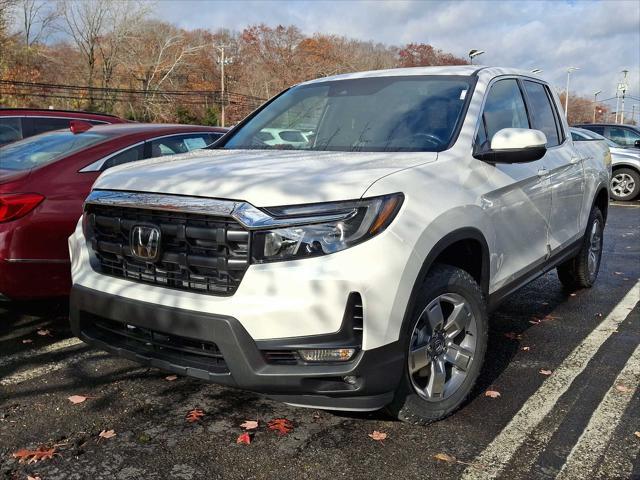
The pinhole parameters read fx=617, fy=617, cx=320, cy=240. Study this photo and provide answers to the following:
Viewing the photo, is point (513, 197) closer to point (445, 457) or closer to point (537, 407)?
point (537, 407)

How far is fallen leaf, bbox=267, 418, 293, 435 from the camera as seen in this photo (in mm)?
3082

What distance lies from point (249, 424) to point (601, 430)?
1.78 m

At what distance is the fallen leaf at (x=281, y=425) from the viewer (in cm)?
308

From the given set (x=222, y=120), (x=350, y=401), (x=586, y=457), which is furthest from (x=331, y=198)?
(x=222, y=120)

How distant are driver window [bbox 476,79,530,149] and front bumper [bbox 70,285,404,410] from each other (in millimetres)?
1602

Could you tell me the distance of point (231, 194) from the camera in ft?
8.72

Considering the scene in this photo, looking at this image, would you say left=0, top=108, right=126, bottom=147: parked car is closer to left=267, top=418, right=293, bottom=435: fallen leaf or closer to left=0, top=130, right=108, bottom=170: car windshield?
left=0, top=130, right=108, bottom=170: car windshield

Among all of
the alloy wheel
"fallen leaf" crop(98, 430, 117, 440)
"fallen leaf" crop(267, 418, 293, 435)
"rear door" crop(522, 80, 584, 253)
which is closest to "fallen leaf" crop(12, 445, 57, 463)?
"fallen leaf" crop(98, 430, 117, 440)

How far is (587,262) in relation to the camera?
579cm

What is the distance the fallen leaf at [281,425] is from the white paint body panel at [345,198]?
0.78 meters

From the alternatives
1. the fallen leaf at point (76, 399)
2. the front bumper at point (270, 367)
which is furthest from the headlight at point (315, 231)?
the fallen leaf at point (76, 399)

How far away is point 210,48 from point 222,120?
14277 millimetres

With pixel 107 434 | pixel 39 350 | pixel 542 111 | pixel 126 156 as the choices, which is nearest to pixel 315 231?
pixel 107 434

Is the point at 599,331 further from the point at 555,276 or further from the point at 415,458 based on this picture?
the point at 415,458
